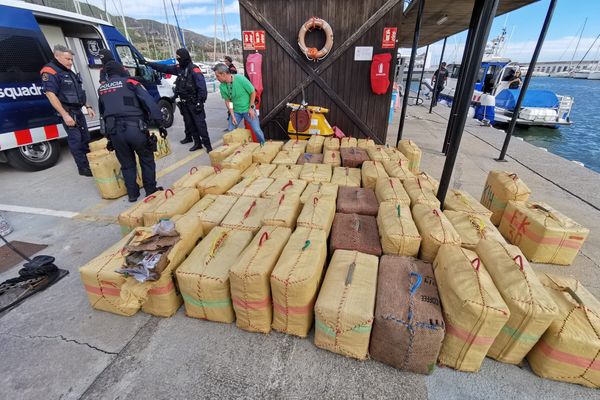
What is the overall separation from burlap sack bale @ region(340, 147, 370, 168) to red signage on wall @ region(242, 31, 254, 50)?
12.0ft

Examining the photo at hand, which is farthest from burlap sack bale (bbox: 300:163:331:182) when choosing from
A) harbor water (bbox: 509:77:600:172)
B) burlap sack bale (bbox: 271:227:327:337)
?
harbor water (bbox: 509:77:600:172)

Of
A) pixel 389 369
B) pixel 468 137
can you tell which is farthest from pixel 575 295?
pixel 468 137

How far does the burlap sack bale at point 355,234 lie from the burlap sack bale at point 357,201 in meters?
0.11

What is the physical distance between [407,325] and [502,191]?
102 inches

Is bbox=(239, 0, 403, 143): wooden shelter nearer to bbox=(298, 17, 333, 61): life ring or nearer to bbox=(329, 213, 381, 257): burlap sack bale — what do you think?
bbox=(298, 17, 333, 61): life ring

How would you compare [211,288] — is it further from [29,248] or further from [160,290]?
[29,248]

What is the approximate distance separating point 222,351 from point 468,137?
886 centimetres

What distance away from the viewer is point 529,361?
1.86 meters

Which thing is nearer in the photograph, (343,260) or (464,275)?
(464,275)

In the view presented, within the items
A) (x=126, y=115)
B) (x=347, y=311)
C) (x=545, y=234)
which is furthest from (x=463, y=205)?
(x=126, y=115)

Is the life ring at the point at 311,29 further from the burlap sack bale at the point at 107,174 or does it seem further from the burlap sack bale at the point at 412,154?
the burlap sack bale at the point at 107,174

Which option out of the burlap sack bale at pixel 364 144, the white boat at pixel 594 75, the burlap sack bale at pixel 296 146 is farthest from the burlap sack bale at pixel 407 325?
the white boat at pixel 594 75

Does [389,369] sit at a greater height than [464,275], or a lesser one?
lesser

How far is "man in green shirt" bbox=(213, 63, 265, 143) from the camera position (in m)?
5.31
